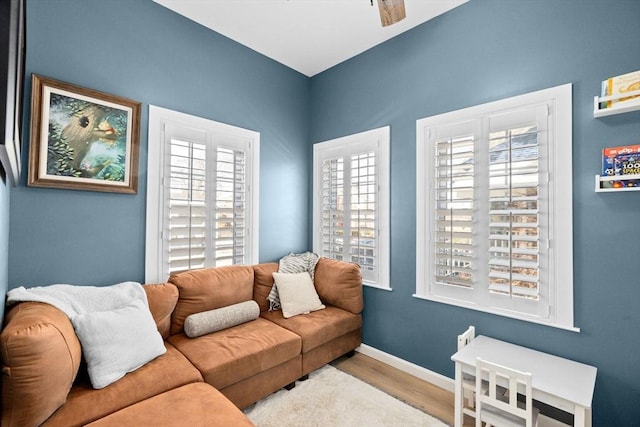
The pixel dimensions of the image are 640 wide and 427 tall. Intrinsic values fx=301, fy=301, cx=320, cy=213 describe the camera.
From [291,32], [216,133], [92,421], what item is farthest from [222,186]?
[92,421]

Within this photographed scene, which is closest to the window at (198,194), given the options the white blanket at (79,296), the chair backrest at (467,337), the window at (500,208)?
the white blanket at (79,296)

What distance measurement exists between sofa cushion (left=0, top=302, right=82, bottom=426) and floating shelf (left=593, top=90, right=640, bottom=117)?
3118 mm

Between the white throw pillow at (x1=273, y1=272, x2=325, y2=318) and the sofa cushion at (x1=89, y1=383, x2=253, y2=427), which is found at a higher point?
the white throw pillow at (x1=273, y1=272, x2=325, y2=318)

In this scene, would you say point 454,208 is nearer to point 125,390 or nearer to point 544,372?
point 544,372

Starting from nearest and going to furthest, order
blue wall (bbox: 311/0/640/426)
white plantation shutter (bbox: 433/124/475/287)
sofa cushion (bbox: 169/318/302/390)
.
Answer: blue wall (bbox: 311/0/640/426) < sofa cushion (bbox: 169/318/302/390) < white plantation shutter (bbox: 433/124/475/287)

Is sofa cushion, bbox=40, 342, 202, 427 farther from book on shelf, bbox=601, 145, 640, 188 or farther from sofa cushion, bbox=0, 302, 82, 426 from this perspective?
book on shelf, bbox=601, 145, 640, 188

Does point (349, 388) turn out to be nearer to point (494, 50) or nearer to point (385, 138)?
point (385, 138)

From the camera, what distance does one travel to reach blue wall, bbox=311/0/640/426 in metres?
1.77

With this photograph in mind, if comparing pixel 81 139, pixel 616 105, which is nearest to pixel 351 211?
pixel 616 105

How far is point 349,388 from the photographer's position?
93.9 inches

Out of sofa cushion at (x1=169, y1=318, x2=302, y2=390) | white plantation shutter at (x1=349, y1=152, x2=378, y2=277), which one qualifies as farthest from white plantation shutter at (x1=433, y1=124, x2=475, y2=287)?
sofa cushion at (x1=169, y1=318, x2=302, y2=390)

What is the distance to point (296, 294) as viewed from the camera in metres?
2.83

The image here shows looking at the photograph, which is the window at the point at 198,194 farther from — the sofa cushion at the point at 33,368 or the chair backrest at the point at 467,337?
the chair backrest at the point at 467,337

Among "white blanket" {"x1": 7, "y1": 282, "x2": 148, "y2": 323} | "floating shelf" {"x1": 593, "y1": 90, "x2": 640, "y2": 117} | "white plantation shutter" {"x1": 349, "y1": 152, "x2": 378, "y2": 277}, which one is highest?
"floating shelf" {"x1": 593, "y1": 90, "x2": 640, "y2": 117}
